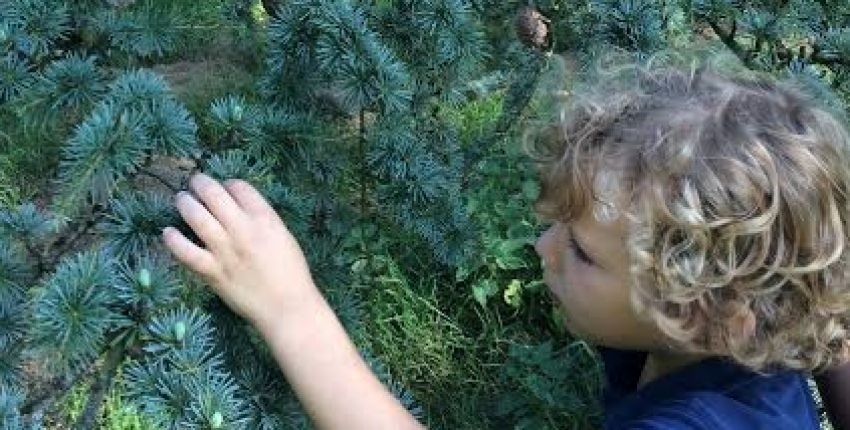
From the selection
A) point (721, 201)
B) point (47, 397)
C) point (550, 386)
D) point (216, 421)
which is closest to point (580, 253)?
point (721, 201)

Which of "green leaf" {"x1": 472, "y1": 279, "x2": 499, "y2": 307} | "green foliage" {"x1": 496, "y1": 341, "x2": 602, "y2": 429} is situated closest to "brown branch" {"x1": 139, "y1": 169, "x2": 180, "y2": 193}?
"green foliage" {"x1": 496, "y1": 341, "x2": 602, "y2": 429}

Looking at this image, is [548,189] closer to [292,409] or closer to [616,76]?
[616,76]

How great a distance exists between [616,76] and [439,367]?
44.7 inches

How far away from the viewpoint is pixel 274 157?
1.22m

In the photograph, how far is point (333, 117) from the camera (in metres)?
1.36

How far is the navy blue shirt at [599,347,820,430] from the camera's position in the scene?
1065 mm

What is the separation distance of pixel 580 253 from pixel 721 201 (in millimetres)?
156

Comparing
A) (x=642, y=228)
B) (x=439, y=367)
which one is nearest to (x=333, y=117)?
(x=642, y=228)

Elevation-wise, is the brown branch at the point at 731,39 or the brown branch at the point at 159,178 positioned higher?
the brown branch at the point at 159,178

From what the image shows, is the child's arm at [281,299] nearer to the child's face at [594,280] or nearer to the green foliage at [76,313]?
the green foliage at [76,313]

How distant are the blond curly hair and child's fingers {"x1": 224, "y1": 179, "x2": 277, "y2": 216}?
0.90ft

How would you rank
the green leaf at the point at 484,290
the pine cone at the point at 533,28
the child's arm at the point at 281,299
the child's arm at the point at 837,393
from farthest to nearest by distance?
the green leaf at the point at 484,290, the pine cone at the point at 533,28, the child's arm at the point at 837,393, the child's arm at the point at 281,299

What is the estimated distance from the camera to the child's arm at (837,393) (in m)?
1.37

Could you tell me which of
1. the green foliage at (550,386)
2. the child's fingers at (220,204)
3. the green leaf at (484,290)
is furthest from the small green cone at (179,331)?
the green leaf at (484,290)
